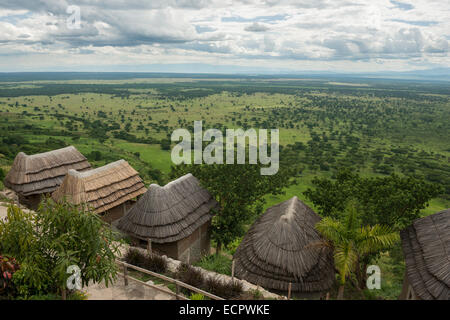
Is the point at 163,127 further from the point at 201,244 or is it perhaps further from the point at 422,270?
the point at 422,270

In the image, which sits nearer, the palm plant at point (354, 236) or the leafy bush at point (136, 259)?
the palm plant at point (354, 236)

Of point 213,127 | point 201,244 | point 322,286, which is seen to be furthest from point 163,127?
point 322,286

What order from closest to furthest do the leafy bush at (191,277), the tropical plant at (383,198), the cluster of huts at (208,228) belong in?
the leafy bush at (191,277)
the cluster of huts at (208,228)
the tropical plant at (383,198)

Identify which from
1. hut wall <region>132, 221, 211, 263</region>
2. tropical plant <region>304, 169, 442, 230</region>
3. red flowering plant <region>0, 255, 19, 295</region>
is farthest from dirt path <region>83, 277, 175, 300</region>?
tropical plant <region>304, 169, 442, 230</region>

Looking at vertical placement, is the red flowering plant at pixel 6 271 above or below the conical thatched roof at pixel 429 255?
above

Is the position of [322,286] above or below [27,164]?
below

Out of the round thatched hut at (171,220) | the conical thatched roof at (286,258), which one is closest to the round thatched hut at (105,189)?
the round thatched hut at (171,220)

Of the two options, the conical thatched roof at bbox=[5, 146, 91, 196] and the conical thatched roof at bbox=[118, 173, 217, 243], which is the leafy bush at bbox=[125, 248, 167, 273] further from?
the conical thatched roof at bbox=[5, 146, 91, 196]

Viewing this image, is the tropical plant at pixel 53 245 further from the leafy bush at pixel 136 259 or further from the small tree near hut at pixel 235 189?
the small tree near hut at pixel 235 189
